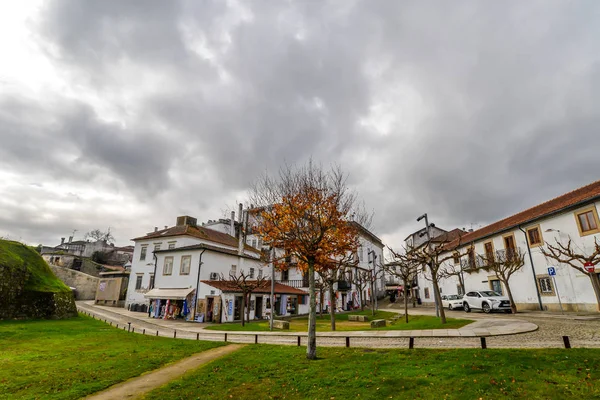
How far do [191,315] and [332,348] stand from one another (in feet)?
69.0

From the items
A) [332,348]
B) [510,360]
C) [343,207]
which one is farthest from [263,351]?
[510,360]

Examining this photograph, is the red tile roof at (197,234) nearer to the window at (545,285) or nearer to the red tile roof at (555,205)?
the red tile roof at (555,205)

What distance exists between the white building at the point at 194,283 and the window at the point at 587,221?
89.8 feet

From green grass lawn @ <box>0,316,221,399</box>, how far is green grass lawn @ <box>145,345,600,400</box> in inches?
112

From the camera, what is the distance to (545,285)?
26.2 meters

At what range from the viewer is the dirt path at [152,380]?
8.58m

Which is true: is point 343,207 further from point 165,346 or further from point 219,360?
point 165,346

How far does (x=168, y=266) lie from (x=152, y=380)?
85.0 feet

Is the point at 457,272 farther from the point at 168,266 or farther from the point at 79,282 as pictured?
the point at 79,282

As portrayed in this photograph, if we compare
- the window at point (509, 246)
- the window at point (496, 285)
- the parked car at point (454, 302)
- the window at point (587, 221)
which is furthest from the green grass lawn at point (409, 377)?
the window at point (496, 285)

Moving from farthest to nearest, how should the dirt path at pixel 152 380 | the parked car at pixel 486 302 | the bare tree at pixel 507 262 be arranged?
the bare tree at pixel 507 262 < the parked car at pixel 486 302 < the dirt path at pixel 152 380

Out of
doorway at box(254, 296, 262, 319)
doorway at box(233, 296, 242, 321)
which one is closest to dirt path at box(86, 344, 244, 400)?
doorway at box(233, 296, 242, 321)

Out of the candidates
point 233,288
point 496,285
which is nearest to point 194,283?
point 233,288

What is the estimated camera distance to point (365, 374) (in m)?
8.77
